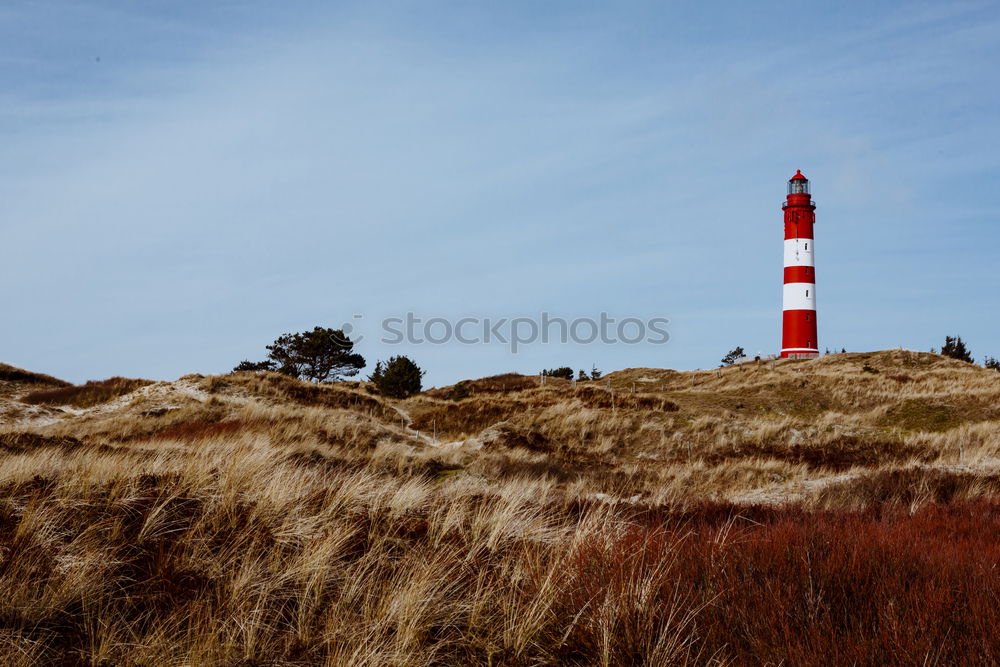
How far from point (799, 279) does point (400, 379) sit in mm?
29864

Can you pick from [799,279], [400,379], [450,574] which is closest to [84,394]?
[400,379]

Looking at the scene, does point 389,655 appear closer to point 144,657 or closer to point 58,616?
point 144,657

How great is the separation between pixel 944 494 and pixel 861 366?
3885 cm

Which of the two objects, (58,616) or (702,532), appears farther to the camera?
(702,532)

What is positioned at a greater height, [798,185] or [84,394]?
[798,185]

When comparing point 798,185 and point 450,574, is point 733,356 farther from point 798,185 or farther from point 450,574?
point 450,574

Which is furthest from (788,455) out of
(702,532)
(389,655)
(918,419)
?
(389,655)

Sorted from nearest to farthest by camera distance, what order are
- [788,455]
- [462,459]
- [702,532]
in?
1. [702,532]
2. [462,459]
3. [788,455]

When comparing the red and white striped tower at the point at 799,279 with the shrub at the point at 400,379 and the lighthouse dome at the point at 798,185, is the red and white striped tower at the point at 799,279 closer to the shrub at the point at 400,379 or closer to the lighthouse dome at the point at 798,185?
the lighthouse dome at the point at 798,185

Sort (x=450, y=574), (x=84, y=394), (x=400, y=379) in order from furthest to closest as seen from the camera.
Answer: (x=400, y=379), (x=84, y=394), (x=450, y=574)

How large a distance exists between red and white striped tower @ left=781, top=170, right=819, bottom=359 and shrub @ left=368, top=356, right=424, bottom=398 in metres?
27.9

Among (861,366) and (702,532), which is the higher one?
(861,366)

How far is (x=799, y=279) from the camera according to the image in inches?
2030

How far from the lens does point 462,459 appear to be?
17.8m
